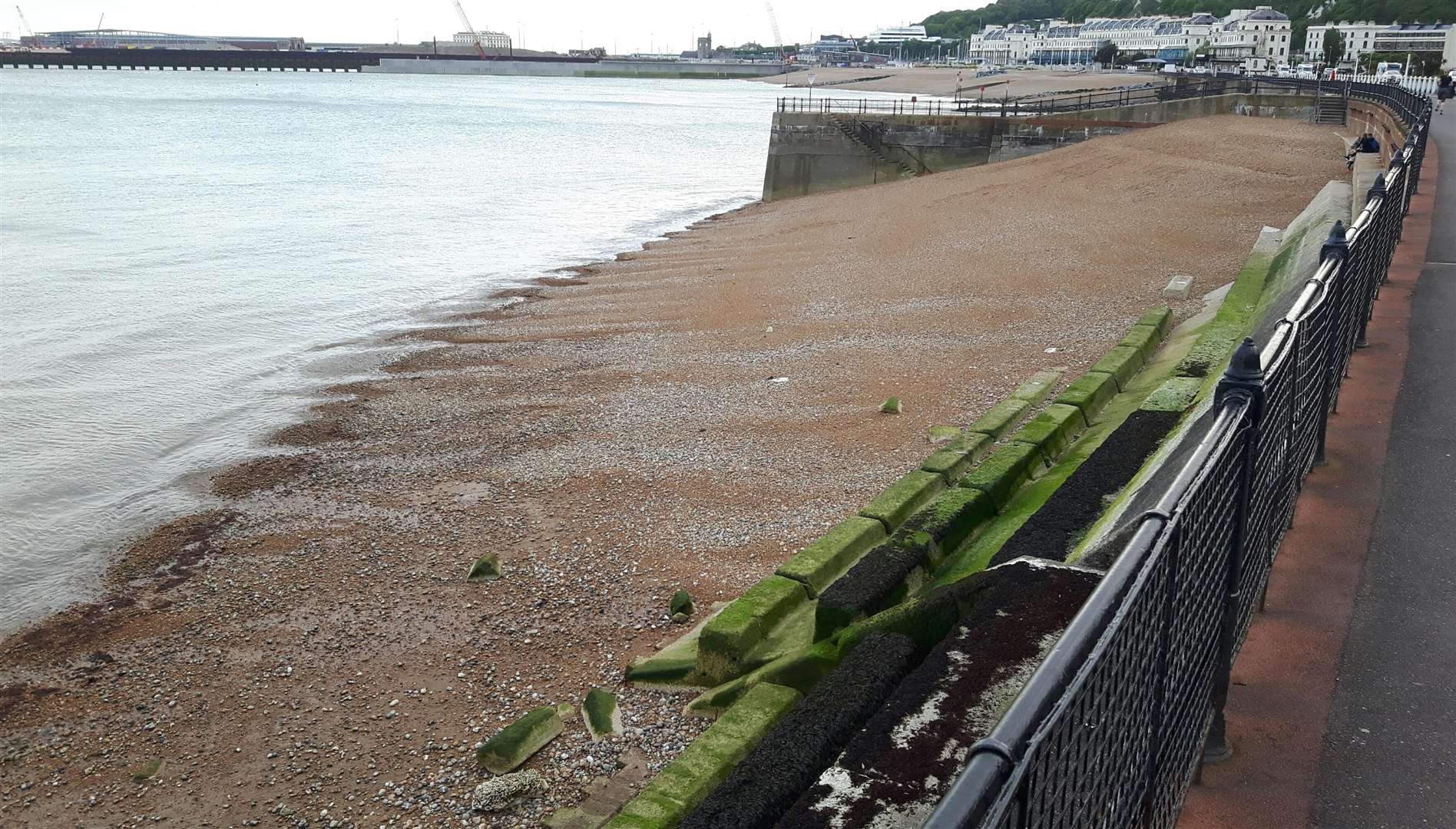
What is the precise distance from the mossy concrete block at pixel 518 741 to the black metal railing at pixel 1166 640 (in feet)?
12.5

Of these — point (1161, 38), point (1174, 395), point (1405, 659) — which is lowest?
point (1174, 395)

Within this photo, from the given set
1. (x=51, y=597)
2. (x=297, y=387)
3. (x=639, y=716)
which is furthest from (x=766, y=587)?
(x=297, y=387)

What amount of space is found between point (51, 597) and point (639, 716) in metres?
5.62

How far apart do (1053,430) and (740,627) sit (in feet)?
12.2

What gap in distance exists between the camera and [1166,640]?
2.94 meters

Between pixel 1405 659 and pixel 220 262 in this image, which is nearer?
pixel 1405 659

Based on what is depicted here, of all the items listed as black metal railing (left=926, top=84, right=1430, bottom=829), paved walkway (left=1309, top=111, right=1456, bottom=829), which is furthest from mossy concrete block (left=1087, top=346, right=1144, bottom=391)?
black metal railing (left=926, top=84, right=1430, bottom=829)

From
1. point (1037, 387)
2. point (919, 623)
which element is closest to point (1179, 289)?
point (1037, 387)

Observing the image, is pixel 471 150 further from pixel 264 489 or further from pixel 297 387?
pixel 264 489

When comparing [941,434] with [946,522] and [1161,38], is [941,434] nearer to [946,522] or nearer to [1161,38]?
[946,522]

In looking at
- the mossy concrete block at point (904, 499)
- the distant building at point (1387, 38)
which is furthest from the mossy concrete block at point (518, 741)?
the distant building at point (1387, 38)

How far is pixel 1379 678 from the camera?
390 cm

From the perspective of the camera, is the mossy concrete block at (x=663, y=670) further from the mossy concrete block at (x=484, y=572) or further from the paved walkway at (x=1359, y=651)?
the paved walkway at (x=1359, y=651)

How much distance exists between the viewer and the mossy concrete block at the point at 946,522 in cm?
705
